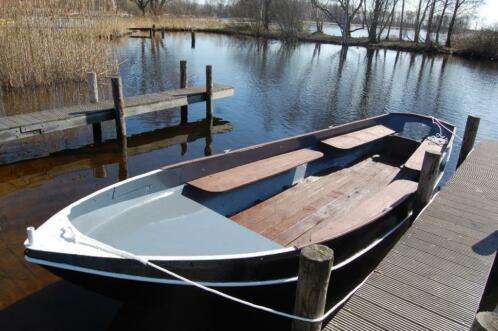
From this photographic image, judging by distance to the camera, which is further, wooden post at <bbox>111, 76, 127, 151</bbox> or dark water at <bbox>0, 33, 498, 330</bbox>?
wooden post at <bbox>111, 76, 127, 151</bbox>

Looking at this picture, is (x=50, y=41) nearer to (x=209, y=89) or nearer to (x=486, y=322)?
(x=209, y=89)

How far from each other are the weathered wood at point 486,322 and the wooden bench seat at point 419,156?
3.63m

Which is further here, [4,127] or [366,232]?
[4,127]

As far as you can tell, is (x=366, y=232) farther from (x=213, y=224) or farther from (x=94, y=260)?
(x=94, y=260)

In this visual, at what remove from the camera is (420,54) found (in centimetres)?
3262

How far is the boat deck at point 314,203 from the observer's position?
4.60m

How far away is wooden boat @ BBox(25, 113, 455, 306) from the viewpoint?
3.22 metres

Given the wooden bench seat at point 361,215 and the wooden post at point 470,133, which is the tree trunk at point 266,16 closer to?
A: the wooden post at point 470,133

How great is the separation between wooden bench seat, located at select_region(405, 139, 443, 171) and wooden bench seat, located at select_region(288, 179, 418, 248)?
48 cm

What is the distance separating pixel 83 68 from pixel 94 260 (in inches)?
427

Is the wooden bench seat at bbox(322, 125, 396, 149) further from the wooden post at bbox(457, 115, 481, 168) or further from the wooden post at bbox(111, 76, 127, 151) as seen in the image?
the wooden post at bbox(111, 76, 127, 151)

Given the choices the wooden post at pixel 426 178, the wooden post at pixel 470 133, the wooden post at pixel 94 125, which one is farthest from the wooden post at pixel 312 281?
the wooden post at pixel 94 125

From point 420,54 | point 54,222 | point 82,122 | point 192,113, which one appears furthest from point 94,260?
point 420,54

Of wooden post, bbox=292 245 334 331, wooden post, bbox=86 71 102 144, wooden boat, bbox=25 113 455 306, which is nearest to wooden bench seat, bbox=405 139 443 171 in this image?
wooden boat, bbox=25 113 455 306
